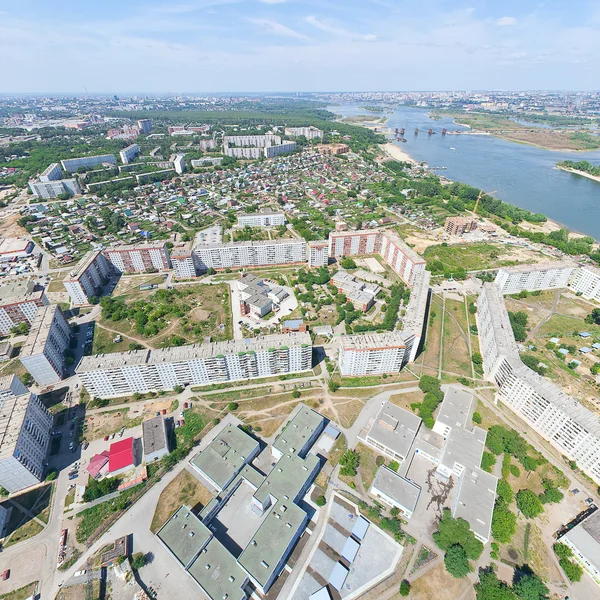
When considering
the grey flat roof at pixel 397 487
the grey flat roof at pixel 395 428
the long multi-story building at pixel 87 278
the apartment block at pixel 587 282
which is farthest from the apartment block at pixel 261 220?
the grey flat roof at pixel 397 487

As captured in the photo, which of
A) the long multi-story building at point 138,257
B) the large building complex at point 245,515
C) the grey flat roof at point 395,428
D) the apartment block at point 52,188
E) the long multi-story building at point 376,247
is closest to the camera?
the large building complex at point 245,515

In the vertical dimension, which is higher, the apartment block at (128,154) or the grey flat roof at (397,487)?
the apartment block at (128,154)

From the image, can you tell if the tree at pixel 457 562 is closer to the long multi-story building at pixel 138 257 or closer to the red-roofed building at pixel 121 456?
the red-roofed building at pixel 121 456

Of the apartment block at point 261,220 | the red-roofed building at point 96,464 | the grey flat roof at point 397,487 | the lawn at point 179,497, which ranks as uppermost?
the apartment block at point 261,220

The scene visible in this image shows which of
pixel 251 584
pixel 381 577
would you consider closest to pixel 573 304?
pixel 381 577

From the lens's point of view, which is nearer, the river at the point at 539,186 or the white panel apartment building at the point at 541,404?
the white panel apartment building at the point at 541,404

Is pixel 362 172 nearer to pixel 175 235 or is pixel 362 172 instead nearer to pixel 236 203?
pixel 236 203

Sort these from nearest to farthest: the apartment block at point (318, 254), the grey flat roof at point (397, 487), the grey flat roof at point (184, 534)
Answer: the grey flat roof at point (184, 534) → the grey flat roof at point (397, 487) → the apartment block at point (318, 254)
